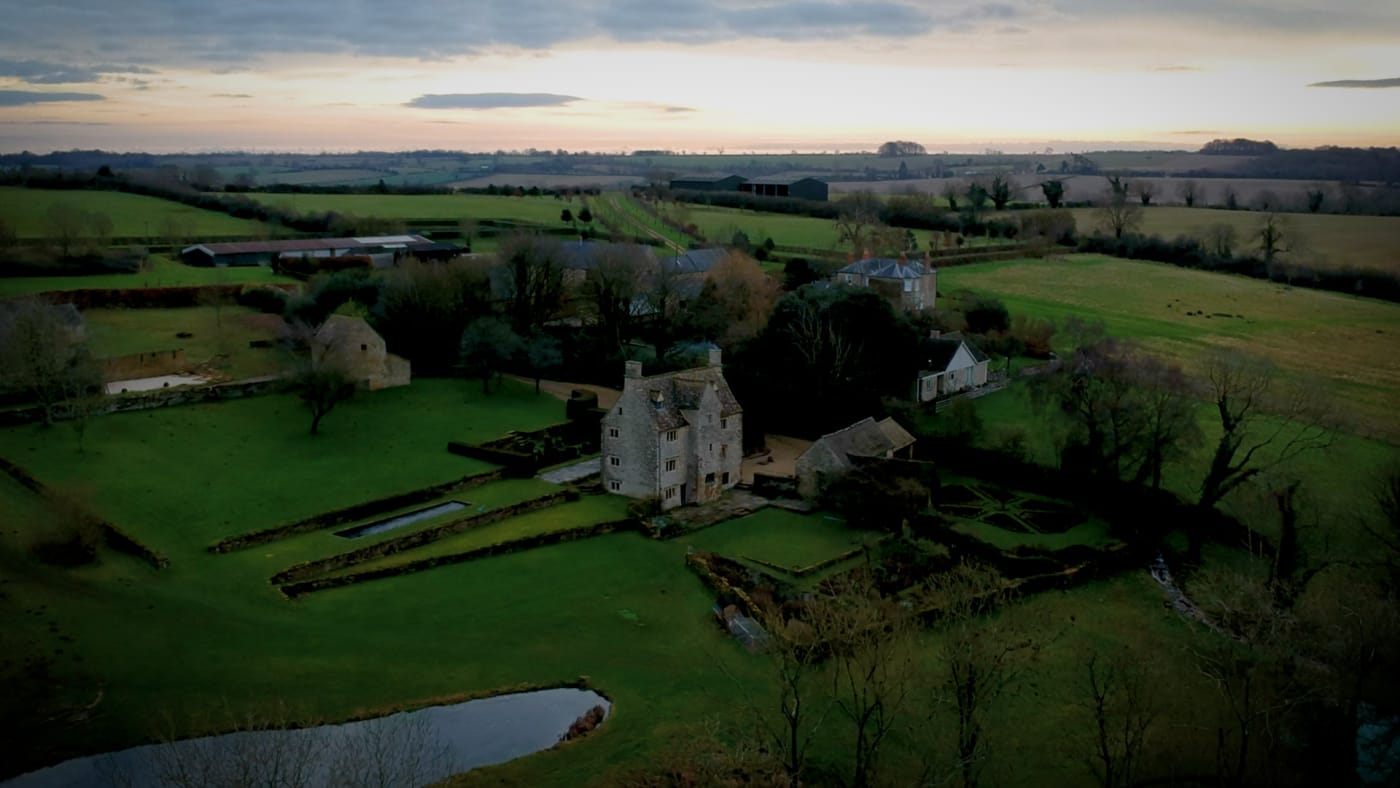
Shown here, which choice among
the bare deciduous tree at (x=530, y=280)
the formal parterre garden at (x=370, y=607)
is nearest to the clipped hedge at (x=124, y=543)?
the formal parterre garden at (x=370, y=607)

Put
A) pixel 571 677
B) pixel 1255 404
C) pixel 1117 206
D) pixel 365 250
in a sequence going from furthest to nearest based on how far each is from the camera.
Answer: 1. pixel 1117 206
2. pixel 365 250
3. pixel 1255 404
4. pixel 571 677

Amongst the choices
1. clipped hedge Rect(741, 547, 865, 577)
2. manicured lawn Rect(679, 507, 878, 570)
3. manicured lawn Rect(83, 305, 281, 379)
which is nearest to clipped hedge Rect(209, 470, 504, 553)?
manicured lawn Rect(679, 507, 878, 570)

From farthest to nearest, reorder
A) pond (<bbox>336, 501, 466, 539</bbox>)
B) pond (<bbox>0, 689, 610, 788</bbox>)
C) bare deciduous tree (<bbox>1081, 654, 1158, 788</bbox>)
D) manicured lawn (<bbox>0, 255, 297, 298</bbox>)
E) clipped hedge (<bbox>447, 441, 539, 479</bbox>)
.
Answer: manicured lawn (<bbox>0, 255, 297, 298</bbox>), clipped hedge (<bbox>447, 441, 539, 479</bbox>), pond (<bbox>336, 501, 466, 539</bbox>), bare deciduous tree (<bbox>1081, 654, 1158, 788</bbox>), pond (<bbox>0, 689, 610, 788</bbox>)

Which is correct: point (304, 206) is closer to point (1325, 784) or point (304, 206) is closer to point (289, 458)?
point (289, 458)

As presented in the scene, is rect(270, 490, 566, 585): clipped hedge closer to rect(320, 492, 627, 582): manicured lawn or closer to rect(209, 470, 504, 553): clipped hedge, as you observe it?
rect(320, 492, 627, 582): manicured lawn

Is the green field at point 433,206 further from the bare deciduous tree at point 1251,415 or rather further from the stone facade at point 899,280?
the bare deciduous tree at point 1251,415

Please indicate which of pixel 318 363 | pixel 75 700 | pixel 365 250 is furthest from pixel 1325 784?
pixel 365 250
